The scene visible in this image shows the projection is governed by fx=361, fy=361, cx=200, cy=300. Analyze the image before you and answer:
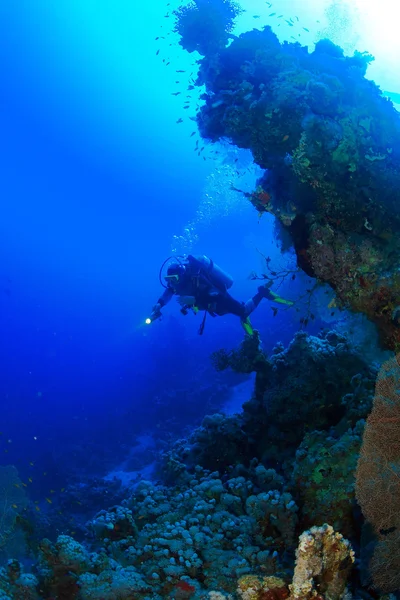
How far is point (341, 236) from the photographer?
5137 millimetres

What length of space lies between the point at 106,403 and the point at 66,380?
470 inches

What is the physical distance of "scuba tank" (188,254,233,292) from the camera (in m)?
10.6

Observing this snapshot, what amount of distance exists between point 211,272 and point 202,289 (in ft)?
2.08

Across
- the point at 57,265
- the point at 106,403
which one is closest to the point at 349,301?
the point at 106,403

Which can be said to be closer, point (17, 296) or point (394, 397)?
point (394, 397)

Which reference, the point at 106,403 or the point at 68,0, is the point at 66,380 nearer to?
the point at 106,403

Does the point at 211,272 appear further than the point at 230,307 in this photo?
No

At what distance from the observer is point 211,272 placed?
1076 cm

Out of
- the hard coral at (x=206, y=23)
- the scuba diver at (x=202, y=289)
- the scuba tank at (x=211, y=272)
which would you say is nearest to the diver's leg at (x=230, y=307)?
the scuba diver at (x=202, y=289)

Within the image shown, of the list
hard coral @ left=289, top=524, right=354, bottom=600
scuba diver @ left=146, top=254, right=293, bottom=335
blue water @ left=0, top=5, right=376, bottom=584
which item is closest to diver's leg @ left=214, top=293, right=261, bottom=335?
scuba diver @ left=146, top=254, right=293, bottom=335

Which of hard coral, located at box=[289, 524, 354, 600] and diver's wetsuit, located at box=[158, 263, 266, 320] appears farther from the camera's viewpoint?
diver's wetsuit, located at box=[158, 263, 266, 320]

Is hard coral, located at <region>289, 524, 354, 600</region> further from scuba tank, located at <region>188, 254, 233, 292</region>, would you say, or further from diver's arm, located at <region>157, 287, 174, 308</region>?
scuba tank, located at <region>188, 254, 233, 292</region>

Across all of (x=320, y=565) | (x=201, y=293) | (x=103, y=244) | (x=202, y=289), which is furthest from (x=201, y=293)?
(x=103, y=244)

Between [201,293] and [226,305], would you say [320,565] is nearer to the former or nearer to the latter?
[201,293]
